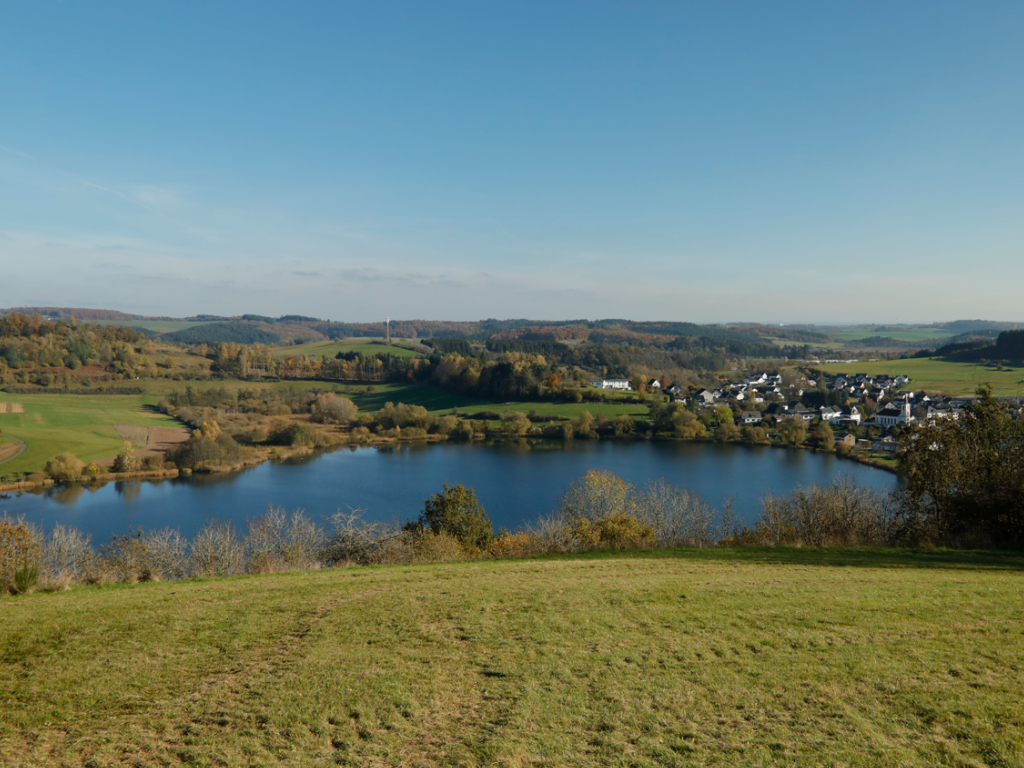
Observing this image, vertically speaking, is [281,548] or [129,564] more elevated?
[129,564]

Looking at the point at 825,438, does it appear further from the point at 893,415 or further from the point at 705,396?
the point at 705,396

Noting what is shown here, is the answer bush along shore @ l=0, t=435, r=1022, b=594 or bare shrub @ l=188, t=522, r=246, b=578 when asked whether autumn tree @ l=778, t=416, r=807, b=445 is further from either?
bare shrub @ l=188, t=522, r=246, b=578

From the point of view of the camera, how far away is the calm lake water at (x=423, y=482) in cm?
4016

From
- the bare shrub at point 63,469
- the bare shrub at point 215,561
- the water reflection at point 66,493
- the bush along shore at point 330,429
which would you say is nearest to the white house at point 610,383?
the bush along shore at point 330,429

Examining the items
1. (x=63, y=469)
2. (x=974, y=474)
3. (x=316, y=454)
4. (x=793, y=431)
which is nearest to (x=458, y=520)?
(x=974, y=474)

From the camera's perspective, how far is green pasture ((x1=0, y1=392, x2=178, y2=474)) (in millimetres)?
53375

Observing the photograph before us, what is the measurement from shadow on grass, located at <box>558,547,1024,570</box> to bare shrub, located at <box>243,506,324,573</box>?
7156 mm

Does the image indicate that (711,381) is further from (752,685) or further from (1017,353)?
(752,685)

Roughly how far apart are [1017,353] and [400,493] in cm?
9797

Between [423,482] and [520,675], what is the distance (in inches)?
1762

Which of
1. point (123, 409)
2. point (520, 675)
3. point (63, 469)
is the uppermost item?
point (520, 675)

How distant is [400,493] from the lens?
46.1 m

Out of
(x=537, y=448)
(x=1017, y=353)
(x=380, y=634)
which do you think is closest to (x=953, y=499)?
(x=380, y=634)

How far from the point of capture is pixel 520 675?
6.41m
